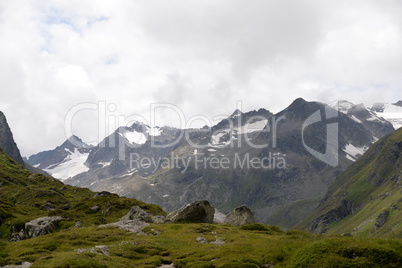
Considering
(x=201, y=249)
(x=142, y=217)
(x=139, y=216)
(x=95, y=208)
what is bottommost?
(x=95, y=208)

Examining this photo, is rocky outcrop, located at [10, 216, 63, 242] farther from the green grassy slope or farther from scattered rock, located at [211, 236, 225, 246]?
scattered rock, located at [211, 236, 225, 246]

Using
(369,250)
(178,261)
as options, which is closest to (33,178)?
(178,261)

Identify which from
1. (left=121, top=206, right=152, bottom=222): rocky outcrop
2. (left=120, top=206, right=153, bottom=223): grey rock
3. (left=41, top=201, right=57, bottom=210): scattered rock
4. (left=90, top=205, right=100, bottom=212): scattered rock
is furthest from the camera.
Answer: (left=41, top=201, right=57, bottom=210): scattered rock

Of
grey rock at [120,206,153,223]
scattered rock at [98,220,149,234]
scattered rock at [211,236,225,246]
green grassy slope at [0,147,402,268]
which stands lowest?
grey rock at [120,206,153,223]

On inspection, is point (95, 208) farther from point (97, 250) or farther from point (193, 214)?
point (97, 250)

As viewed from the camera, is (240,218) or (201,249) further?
(240,218)

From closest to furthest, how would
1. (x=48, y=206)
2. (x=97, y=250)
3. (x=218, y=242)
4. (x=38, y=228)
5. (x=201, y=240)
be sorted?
(x=97, y=250), (x=218, y=242), (x=201, y=240), (x=38, y=228), (x=48, y=206)

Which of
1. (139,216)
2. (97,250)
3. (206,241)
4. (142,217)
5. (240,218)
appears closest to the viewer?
(97,250)

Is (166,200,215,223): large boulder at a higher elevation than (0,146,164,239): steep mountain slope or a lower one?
higher

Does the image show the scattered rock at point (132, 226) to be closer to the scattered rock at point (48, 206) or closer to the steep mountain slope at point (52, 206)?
the steep mountain slope at point (52, 206)

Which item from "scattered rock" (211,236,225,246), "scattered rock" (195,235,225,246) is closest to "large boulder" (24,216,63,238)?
"scattered rock" (195,235,225,246)

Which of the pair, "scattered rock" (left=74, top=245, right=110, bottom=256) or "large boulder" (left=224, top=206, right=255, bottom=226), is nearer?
"scattered rock" (left=74, top=245, right=110, bottom=256)

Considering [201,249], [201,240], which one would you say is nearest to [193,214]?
[201,240]

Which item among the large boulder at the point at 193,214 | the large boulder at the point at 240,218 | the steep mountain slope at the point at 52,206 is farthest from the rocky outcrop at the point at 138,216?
the large boulder at the point at 240,218
